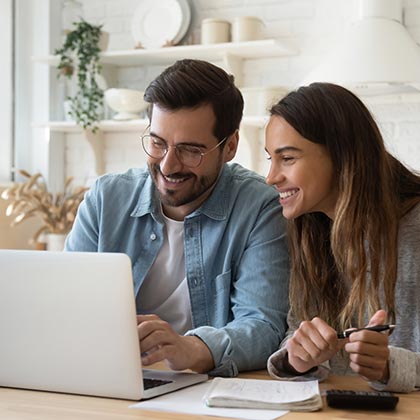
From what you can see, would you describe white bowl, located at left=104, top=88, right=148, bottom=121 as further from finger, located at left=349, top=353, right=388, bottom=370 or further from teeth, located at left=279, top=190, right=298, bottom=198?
finger, located at left=349, top=353, right=388, bottom=370

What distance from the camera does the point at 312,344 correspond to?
156 centimetres

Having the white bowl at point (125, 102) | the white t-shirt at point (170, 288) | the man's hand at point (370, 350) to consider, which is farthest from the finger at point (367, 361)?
the white bowl at point (125, 102)

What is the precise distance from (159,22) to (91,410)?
2.89 m

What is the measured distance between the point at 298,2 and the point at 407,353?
8.29 feet

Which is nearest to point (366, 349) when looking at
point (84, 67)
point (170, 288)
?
point (170, 288)

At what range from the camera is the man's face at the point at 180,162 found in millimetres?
2000

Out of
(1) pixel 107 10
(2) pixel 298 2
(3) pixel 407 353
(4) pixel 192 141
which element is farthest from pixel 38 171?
(3) pixel 407 353

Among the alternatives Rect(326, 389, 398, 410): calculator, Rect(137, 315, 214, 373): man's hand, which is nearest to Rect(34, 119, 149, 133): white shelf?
Rect(137, 315, 214, 373): man's hand

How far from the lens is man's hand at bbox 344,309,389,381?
1.52 m

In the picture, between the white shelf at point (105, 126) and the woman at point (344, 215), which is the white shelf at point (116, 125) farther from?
the woman at point (344, 215)

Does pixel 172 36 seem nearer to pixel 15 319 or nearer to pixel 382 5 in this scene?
pixel 382 5

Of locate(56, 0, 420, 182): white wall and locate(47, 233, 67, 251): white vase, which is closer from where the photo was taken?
locate(56, 0, 420, 182): white wall

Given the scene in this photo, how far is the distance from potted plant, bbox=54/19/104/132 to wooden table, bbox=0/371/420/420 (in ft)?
8.83

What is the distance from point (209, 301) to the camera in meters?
2.02
